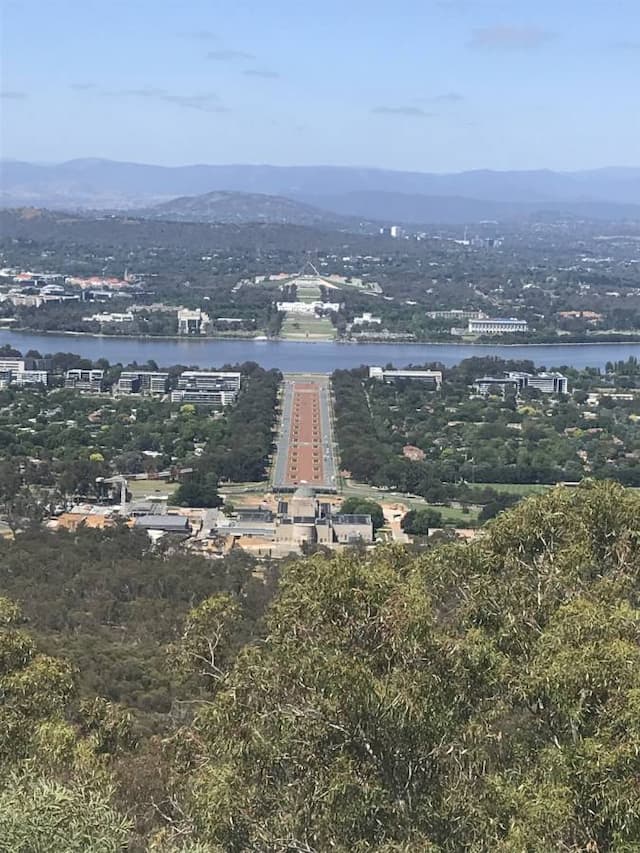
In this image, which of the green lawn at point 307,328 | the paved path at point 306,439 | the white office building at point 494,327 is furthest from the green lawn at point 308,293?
the paved path at point 306,439

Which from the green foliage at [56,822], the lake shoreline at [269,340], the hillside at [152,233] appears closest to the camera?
the green foliage at [56,822]

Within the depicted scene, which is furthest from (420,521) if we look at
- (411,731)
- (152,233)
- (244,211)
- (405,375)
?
(244,211)

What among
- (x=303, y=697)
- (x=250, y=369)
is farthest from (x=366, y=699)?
(x=250, y=369)

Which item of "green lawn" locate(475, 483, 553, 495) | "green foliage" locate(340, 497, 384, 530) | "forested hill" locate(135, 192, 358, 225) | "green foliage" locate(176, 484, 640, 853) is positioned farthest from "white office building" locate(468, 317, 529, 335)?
"forested hill" locate(135, 192, 358, 225)

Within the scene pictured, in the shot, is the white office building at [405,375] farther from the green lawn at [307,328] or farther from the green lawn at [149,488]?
the green lawn at [149,488]

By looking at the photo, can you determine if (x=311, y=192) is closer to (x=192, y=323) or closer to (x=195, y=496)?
(x=192, y=323)

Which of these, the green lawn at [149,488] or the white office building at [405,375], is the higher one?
the white office building at [405,375]
